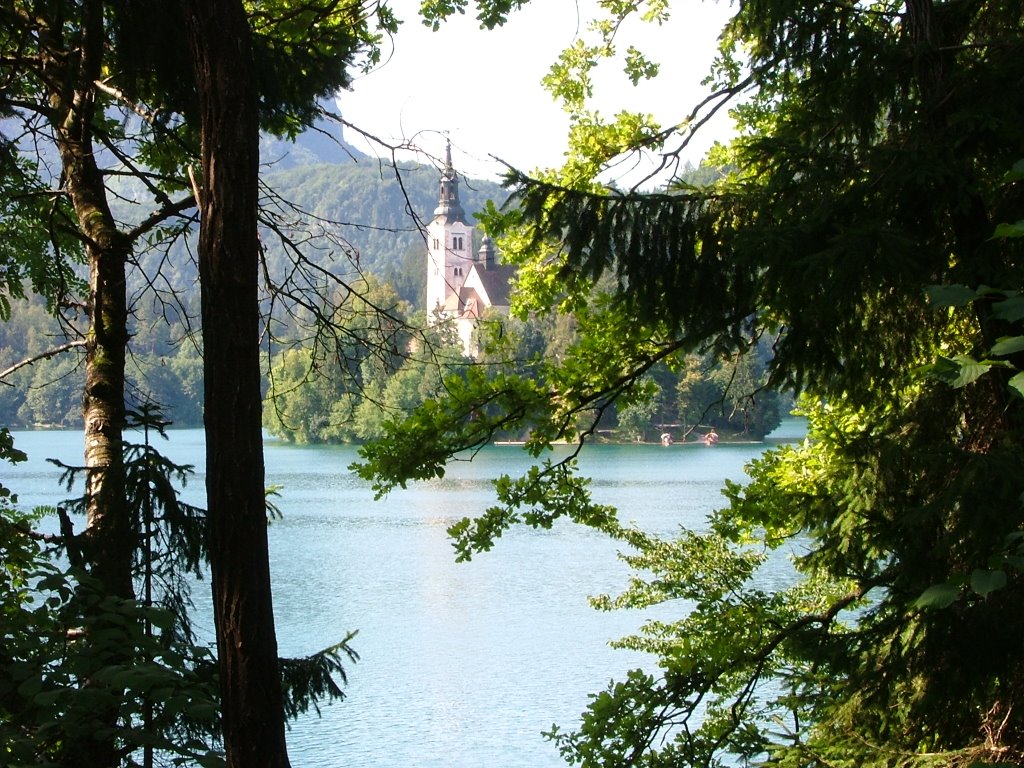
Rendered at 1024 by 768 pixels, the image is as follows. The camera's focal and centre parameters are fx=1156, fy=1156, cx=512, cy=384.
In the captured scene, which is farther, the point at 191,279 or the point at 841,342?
the point at 191,279

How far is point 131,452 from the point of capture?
376 centimetres


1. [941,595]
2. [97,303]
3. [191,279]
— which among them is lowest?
[941,595]

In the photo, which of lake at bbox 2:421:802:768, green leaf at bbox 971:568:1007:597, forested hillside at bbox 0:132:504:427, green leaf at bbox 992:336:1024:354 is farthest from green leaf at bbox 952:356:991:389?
lake at bbox 2:421:802:768

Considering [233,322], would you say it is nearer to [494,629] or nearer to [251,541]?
[251,541]

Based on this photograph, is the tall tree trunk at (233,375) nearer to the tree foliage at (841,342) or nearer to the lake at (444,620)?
the tree foliage at (841,342)

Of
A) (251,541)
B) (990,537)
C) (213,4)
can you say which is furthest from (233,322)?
(990,537)

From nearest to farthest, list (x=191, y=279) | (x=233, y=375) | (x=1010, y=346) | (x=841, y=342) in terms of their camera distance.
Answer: (x=1010, y=346)
(x=233, y=375)
(x=841, y=342)
(x=191, y=279)

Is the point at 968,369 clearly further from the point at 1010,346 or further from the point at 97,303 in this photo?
the point at 97,303

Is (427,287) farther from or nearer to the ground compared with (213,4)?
farther from the ground

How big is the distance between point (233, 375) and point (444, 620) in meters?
12.7

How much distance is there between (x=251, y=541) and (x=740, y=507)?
8.09ft

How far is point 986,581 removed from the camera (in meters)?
1.40

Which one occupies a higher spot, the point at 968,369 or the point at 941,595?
the point at 968,369

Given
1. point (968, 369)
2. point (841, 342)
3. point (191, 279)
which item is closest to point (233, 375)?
point (841, 342)
